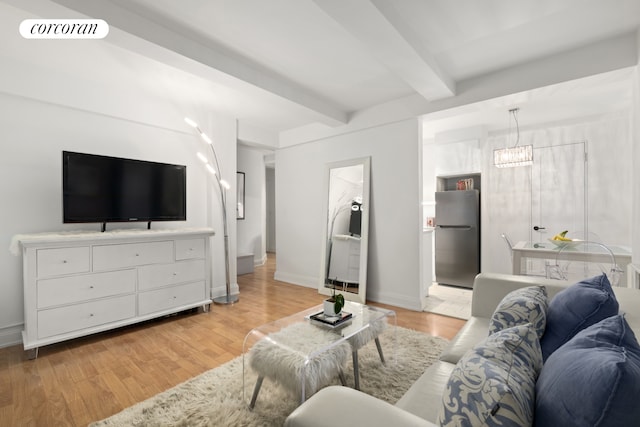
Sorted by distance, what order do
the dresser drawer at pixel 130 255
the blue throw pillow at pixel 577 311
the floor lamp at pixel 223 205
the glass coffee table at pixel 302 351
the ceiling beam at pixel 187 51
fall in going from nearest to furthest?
1. the blue throw pillow at pixel 577 311
2. the glass coffee table at pixel 302 351
3. the ceiling beam at pixel 187 51
4. the dresser drawer at pixel 130 255
5. the floor lamp at pixel 223 205

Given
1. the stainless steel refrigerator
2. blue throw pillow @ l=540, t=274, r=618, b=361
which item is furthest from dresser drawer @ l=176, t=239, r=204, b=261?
the stainless steel refrigerator

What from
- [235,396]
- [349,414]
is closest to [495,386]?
[349,414]

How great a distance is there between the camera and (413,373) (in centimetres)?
211

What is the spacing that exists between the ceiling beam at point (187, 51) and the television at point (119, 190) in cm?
127

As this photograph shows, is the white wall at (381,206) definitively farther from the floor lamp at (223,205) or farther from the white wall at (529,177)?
the white wall at (529,177)

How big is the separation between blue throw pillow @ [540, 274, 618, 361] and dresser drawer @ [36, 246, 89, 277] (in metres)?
3.35

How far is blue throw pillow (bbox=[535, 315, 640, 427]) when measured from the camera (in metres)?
0.53

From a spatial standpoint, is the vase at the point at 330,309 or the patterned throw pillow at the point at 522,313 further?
the vase at the point at 330,309

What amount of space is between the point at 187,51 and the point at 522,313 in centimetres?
280

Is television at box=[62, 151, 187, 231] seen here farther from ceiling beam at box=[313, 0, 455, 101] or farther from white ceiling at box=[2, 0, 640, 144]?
ceiling beam at box=[313, 0, 455, 101]

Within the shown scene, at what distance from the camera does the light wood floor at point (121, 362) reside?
1815mm

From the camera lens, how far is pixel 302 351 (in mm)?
1621

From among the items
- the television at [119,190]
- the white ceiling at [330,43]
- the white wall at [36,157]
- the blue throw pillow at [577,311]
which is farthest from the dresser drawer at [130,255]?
the blue throw pillow at [577,311]

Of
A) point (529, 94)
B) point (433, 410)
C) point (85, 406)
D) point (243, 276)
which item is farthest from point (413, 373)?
point (243, 276)
